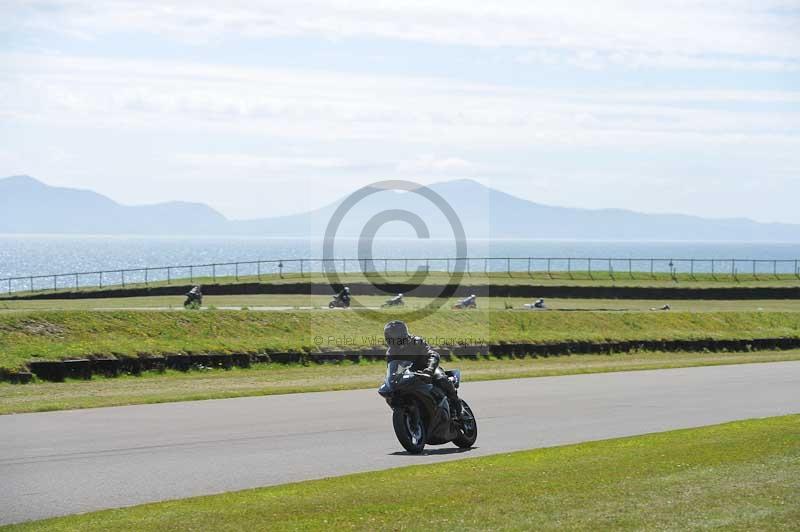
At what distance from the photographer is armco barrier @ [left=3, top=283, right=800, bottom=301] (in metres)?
60.4

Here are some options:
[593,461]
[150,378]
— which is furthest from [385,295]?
[593,461]

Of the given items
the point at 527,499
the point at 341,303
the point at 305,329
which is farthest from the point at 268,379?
the point at 341,303

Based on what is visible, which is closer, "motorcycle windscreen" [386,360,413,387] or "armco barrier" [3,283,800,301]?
"motorcycle windscreen" [386,360,413,387]

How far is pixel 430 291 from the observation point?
204 feet

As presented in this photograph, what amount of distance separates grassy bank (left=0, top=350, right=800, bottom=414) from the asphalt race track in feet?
4.41

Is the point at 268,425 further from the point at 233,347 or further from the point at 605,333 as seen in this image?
the point at 605,333

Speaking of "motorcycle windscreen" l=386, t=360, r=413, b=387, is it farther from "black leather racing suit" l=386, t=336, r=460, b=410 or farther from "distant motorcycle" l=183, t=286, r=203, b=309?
"distant motorcycle" l=183, t=286, r=203, b=309

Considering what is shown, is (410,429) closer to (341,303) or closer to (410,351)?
(410,351)

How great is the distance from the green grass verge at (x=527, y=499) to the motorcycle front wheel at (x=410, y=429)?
111 cm

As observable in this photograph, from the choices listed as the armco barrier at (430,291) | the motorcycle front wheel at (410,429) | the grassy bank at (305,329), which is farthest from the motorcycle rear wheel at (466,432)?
the armco barrier at (430,291)

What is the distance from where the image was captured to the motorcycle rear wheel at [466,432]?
16.5 meters

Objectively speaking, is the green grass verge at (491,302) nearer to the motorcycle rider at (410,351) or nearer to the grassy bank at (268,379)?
the grassy bank at (268,379)

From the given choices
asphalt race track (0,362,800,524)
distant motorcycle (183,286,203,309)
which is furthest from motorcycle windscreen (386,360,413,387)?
distant motorcycle (183,286,203,309)

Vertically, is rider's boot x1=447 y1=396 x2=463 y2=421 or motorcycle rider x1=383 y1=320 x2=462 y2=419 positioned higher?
motorcycle rider x1=383 y1=320 x2=462 y2=419
